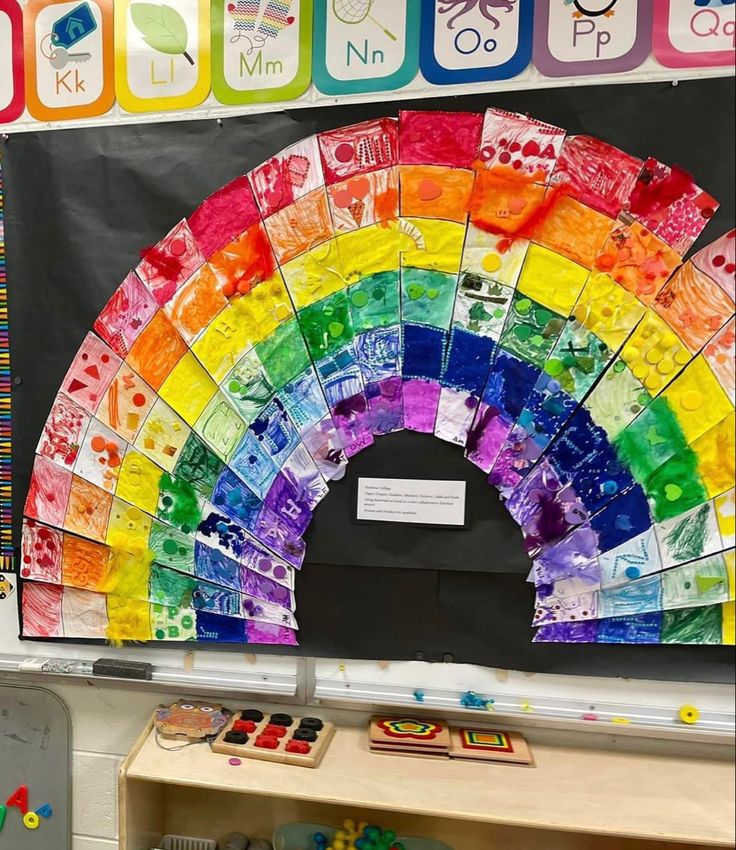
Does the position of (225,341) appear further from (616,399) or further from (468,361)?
(616,399)

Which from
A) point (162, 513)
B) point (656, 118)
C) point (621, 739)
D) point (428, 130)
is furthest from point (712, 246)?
point (162, 513)

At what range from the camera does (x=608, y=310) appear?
1097 millimetres

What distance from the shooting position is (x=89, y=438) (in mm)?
1284

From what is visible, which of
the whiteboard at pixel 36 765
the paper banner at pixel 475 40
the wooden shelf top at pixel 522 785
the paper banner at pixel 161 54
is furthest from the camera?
the whiteboard at pixel 36 765

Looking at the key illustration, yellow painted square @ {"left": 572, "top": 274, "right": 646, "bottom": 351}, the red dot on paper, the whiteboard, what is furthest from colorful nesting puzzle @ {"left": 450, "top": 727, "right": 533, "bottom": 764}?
the key illustration

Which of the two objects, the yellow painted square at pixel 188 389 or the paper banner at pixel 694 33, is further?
the yellow painted square at pixel 188 389

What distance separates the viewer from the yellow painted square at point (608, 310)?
1.09 metres

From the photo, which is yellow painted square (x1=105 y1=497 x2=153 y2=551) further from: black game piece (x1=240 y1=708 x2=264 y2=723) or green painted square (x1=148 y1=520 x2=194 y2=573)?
black game piece (x1=240 y1=708 x2=264 y2=723)

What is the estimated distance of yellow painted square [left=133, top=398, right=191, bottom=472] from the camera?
125 centimetres

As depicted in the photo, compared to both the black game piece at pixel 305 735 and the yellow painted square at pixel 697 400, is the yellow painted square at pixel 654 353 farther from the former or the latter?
the black game piece at pixel 305 735

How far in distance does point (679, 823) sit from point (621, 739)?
0.54 feet

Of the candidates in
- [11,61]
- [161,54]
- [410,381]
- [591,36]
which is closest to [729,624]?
[410,381]

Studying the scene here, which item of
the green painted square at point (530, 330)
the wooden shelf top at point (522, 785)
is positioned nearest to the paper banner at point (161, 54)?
the green painted square at point (530, 330)

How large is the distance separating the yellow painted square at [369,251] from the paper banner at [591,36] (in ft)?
1.20
